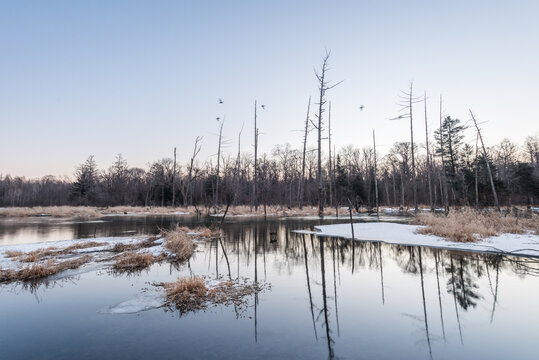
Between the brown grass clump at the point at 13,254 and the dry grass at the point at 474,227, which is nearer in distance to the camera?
the brown grass clump at the point at 13,254

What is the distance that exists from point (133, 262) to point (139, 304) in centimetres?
363

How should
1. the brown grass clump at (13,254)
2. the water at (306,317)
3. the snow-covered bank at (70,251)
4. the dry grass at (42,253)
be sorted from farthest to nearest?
the brown grass clump at (13,254)
the dry grass at (42,253)
the snow-covered bank at (70,251)
the water at (306,317)

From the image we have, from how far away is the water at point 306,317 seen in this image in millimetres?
3305


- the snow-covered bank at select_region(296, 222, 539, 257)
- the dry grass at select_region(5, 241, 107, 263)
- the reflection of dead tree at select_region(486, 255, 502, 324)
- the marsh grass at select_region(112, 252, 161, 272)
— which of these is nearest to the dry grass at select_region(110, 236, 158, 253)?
the dry grass at select_region(5, 241, 107, 263)

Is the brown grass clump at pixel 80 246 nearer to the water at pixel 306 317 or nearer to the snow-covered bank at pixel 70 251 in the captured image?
the snow-covered bank at pixel 70 251

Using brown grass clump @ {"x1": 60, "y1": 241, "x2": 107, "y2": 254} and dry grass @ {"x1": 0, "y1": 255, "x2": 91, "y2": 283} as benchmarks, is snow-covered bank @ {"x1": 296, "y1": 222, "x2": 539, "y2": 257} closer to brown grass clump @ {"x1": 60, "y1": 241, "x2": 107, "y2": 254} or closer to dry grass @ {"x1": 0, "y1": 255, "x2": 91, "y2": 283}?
brown grass clump @ {"x1": 60, "y1": 241, "x2": 107, "y2": 254}

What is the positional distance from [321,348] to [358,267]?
Result: 4905 mm

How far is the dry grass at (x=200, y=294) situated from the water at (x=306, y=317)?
0.97 feet

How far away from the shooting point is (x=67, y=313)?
15.0 ft

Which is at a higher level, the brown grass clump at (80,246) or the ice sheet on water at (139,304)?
the brown grass clump at (80,246)

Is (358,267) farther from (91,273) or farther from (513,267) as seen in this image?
(91,273)

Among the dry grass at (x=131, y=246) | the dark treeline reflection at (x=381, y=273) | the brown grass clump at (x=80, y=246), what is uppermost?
the brown grass clump at (x=80, y=246)

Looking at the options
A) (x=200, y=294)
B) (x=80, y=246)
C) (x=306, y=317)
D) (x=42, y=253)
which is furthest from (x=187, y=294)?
(x=80, y=246)

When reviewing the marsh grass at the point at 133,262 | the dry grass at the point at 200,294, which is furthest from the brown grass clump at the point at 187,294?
the marsh grass at the point at 133,262
